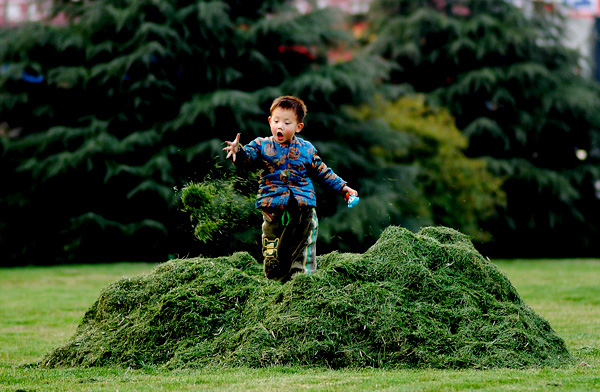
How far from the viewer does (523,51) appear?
21.4m

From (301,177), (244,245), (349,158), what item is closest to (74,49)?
(349,158)

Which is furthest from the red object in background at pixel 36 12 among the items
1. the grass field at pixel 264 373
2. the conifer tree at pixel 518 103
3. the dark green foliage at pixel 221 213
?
the dark green foliage at pixel 221 213

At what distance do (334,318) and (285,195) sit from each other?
1153mm

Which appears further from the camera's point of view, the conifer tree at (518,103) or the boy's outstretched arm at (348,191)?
the conifer tree at (518,103)

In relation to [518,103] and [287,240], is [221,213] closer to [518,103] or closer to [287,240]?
[287,240]

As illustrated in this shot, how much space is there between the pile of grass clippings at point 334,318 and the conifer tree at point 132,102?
1018 cm

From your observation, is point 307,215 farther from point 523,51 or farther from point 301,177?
point 523,51

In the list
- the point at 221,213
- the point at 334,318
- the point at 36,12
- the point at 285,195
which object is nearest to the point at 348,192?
the point at 285,195

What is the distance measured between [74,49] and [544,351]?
14.5 metres

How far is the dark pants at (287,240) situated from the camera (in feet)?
17.9

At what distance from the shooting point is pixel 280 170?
544 centimetres

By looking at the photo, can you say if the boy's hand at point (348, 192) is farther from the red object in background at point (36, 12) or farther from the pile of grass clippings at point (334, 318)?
the red object in background at point (36, 12)

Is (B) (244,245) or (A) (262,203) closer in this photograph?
(A) (262,203)

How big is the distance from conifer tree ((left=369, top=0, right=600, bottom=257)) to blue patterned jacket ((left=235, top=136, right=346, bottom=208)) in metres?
15.1
